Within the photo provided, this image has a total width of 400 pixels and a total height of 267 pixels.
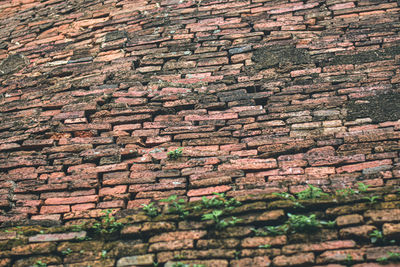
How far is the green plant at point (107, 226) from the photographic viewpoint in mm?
2473

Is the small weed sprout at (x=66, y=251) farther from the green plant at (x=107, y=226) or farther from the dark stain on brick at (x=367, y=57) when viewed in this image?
the dark stain on brick at (x=367, y=57)

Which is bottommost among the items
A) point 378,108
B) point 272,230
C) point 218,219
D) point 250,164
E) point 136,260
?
point 136,260

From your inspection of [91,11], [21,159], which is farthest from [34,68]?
[21,159]

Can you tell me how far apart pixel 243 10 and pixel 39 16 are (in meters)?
2.23

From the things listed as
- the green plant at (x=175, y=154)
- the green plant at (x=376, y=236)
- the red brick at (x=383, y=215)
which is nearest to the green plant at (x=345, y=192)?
the red brick at (x=383, y=215)

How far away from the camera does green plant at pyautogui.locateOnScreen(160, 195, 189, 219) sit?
97.0 inches

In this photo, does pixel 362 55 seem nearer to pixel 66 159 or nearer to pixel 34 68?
pixel 66 159

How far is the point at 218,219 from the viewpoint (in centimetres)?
240

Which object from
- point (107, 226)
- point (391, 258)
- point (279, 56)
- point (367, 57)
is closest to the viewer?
point (391, 258)

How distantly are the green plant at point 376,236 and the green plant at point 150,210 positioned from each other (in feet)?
3.89

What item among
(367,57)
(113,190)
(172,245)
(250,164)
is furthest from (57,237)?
(367,57)

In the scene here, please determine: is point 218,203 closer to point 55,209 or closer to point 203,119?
point 203,119

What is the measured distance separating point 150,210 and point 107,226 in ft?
0.88

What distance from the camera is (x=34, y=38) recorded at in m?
4.32
